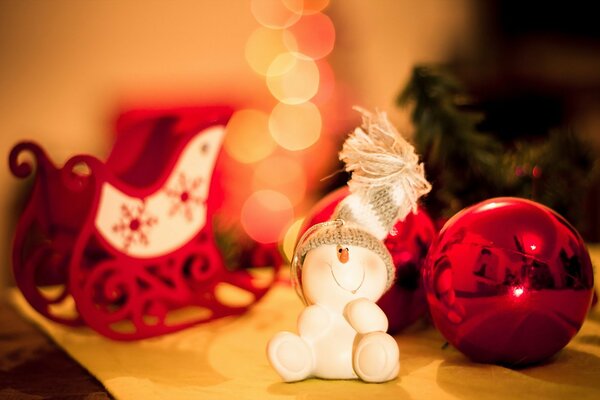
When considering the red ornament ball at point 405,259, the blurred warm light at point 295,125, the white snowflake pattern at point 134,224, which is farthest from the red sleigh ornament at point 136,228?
the blurred warm light at point 295,125


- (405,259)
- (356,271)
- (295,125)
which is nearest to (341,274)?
(356,271)

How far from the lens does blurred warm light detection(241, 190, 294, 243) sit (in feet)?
7.76

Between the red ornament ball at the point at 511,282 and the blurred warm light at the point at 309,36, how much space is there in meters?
1.96

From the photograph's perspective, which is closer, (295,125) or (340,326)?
(340,326)

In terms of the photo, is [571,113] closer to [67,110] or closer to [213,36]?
[213,36]

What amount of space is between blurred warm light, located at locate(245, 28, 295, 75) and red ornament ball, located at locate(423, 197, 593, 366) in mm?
1930

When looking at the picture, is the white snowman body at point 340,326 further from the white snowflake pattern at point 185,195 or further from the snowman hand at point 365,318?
the white snowflake pattern at point 185,195

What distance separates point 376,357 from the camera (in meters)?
0.69

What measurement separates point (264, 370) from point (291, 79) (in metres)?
1.91

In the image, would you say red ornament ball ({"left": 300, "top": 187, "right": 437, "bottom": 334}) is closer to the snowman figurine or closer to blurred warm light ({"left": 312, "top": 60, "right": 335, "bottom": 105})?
the snowman figurine

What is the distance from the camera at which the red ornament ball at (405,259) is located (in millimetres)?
824

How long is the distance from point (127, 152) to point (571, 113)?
6.11 feet

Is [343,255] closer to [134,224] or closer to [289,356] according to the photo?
[289,356]

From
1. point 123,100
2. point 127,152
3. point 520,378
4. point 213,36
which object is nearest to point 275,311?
point 127,152
